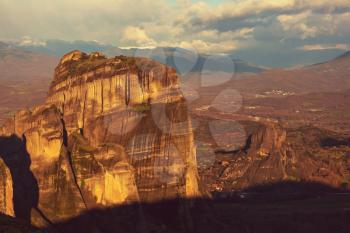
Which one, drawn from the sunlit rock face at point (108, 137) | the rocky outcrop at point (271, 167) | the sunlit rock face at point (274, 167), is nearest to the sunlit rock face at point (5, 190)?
the sunlit rock face at point (108, 137)

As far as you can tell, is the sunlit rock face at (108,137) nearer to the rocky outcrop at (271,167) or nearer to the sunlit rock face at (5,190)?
the sunlit rock face at (5,190)

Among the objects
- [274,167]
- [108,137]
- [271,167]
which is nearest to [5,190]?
[108,137]

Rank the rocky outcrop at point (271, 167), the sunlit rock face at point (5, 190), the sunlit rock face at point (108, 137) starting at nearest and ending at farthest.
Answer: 1. the sunlit rock face at point (5, 190)
2. the sunlit rock face at point (108, 137)
3. the rocky outcrop at point (271, 167)

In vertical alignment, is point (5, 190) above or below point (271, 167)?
above

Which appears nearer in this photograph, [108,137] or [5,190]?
[5,190]

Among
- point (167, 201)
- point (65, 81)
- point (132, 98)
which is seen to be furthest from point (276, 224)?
point (65, 81)

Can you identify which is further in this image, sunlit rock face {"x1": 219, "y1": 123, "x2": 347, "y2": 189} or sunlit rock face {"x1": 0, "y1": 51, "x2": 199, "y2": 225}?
sunlit rock face {"x1": 219, "y1": 123, "x2": 347, "y2": 189}

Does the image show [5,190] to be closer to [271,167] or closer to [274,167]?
[271,167]

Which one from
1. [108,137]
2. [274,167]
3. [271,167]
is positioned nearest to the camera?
[108,137]

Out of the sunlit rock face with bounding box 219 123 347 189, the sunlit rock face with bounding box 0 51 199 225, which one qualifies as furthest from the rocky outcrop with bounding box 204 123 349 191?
the sunlit rock face with bounding box 0 51 199 225

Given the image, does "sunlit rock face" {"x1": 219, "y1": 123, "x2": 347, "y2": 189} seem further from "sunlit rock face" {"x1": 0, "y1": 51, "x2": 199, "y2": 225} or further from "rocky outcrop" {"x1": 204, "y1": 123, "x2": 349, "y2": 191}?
"sunlit rock face" {"x1": 0, "y1": 51, "x2": 199, "y2": 225}
